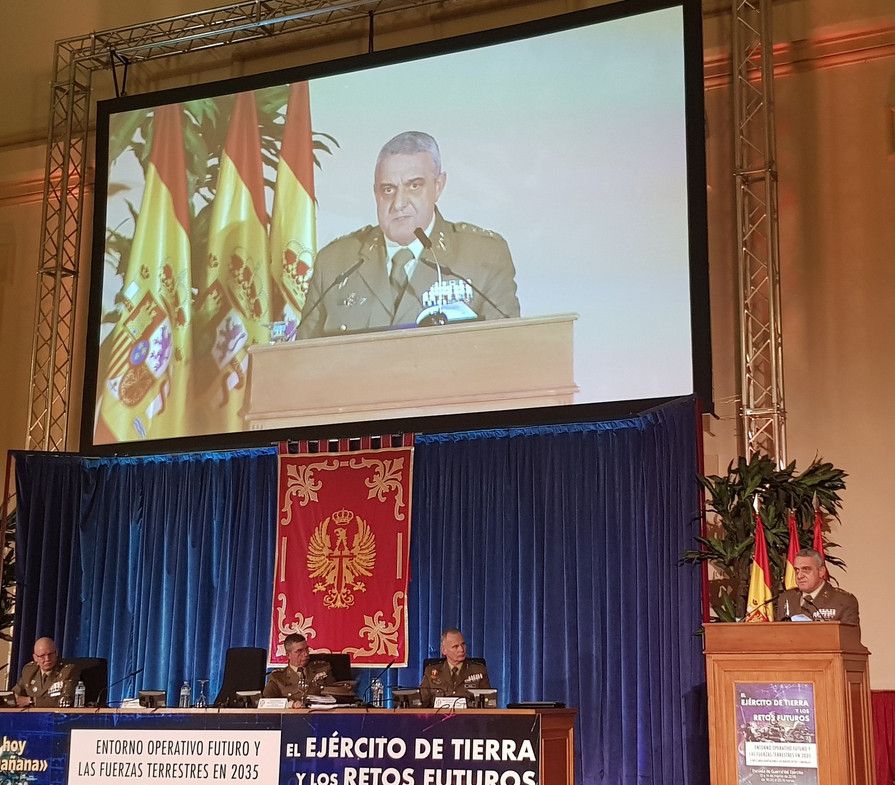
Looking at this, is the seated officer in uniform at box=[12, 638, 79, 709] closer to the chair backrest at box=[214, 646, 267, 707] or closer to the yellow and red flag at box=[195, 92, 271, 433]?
the chair backrest at box=[214, 646, 267, 707]

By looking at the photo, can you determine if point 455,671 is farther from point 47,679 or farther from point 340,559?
point 47,679

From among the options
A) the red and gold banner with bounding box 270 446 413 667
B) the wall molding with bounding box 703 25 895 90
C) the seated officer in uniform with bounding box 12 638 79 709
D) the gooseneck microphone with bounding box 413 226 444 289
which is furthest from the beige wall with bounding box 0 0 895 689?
the seated officer in uniform with bounding box 12 638 79 709

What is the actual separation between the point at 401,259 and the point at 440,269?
0.31 m

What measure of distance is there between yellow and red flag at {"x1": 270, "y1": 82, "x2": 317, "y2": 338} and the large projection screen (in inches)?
0.6

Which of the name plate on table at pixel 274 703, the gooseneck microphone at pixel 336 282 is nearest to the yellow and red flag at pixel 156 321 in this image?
the gooseneck microphone at pixel 336 282

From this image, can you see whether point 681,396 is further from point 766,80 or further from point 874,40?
point 874,40

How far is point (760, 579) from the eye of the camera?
6.38 meters

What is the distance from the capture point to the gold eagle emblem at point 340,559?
825 cm

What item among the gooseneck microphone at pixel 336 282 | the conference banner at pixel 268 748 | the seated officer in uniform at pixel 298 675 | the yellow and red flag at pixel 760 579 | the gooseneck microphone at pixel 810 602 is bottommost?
the conference banner at pixel 268 748

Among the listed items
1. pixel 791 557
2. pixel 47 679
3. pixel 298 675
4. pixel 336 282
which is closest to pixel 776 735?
pixel 791 557

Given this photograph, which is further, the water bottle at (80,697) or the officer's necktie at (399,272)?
the officer's necktie at (399,272)

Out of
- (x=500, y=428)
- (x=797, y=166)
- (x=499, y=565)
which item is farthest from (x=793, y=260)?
(x=499, y=565)

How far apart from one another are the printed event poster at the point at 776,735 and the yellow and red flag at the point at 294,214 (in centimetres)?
465

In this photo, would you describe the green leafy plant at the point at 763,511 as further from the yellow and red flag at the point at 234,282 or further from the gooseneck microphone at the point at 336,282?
the yellow and red flag at the point at 234,282
